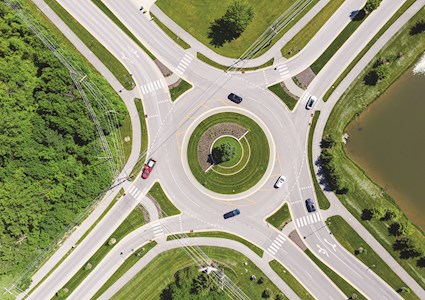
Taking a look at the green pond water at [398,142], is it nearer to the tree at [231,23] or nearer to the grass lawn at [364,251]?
the grass lawn at [364,251]

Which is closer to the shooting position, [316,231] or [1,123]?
[1,123]

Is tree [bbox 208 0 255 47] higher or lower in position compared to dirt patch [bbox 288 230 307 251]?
higher

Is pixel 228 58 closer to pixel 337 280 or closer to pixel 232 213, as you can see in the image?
pixel 232 213

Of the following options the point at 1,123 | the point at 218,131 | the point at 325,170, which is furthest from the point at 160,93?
the point at 325,170

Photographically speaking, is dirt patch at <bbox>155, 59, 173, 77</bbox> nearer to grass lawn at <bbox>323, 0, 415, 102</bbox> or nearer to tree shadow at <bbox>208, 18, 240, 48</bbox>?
tree shadow at <bbox>208, 18, 240, 48</bbox>

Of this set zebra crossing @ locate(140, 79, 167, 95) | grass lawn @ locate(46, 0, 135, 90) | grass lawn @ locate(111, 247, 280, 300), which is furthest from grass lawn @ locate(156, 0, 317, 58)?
grass lawn @ locate(111, 247, 280, 300)

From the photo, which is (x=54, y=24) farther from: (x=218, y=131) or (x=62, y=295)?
(x=62, y=295)
